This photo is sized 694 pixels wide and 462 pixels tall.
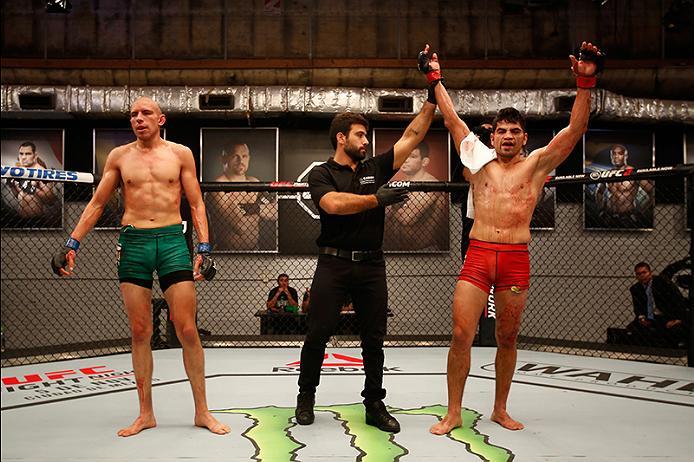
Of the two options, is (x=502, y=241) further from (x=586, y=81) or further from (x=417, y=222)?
(x=417, y=222)

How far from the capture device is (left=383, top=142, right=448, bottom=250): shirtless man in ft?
26.9

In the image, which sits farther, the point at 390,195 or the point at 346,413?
the point at 346,413

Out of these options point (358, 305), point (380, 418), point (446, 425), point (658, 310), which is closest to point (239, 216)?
point (658, 310)

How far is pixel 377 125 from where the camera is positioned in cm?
825

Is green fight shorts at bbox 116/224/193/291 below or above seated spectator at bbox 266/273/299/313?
above

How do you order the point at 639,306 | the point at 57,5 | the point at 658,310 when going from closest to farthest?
the point at 658,310
the point at 639,306
the point at 57,5

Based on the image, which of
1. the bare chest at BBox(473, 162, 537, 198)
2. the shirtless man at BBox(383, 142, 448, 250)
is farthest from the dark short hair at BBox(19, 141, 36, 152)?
the bare chest at BBox(473, 162, 537, 198)

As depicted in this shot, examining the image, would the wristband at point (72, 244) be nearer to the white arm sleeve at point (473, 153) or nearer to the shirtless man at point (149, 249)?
the shirtless man at point (149, 249)

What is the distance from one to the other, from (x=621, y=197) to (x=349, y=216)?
6.41 m

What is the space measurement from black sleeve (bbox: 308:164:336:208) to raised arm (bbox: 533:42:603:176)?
103 cm

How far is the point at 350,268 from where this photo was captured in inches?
116

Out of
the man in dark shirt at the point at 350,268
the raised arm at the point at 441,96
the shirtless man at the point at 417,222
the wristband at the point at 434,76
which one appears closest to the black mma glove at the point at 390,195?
the man in dark shirt at the point at 350,268

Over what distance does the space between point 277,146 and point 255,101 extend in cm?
86

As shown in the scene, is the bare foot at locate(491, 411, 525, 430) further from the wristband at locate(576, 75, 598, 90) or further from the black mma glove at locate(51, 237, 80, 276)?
the black mma glove at locate(51, 237, 80, 276)
